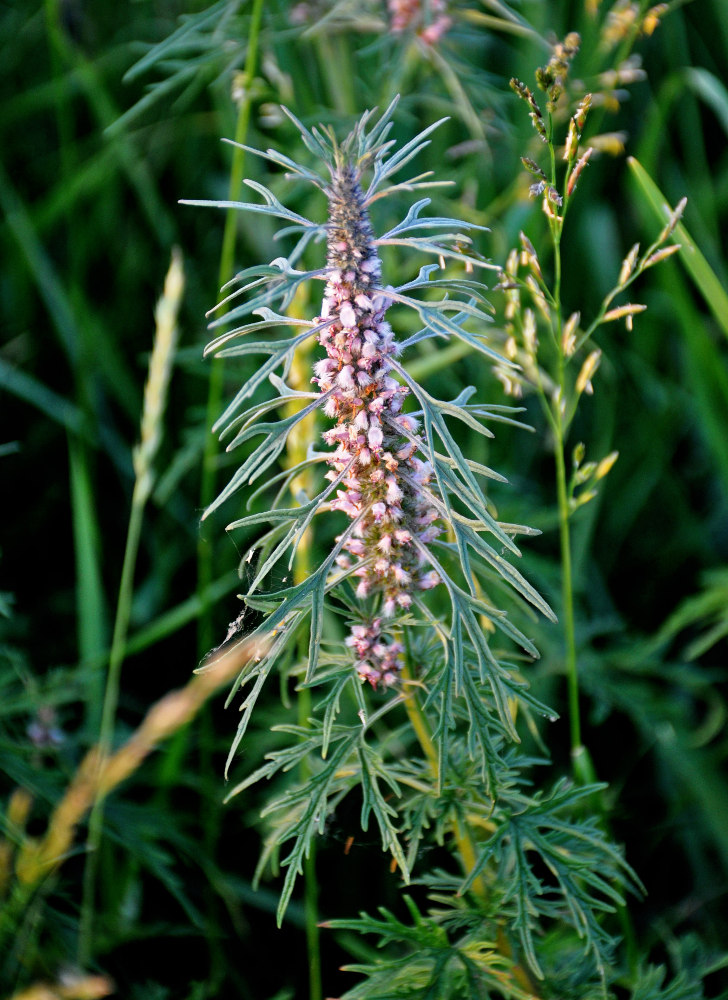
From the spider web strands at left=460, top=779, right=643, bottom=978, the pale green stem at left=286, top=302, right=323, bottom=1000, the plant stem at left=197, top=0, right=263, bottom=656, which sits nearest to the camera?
the spider web strands at left=460, top=779, right=643, bottom=978

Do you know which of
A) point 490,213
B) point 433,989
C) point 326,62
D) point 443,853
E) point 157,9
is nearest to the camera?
point 433,989

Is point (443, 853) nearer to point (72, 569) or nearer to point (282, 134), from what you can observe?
point (72, 569)

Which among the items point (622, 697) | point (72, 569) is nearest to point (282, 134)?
point (72, 569)

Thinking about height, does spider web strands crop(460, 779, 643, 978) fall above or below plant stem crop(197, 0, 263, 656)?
below

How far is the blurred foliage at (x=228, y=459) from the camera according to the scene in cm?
183

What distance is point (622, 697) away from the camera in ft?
6.64

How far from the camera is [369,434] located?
39.4 inches

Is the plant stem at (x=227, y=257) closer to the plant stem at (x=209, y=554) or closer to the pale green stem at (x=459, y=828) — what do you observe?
the plant stem at (x=209, y=554)

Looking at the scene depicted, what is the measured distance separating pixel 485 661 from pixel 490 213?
1.72 meters

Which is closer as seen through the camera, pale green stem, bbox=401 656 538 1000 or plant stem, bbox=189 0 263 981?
pale green stem, bbox=401 656 538 1000

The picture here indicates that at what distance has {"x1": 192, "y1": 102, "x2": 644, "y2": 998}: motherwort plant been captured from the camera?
3.13 ft

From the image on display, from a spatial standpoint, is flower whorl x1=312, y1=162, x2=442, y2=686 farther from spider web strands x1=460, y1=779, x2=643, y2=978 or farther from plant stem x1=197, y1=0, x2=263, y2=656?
plant stem x1=197, y1=0, x2=263, y2=656

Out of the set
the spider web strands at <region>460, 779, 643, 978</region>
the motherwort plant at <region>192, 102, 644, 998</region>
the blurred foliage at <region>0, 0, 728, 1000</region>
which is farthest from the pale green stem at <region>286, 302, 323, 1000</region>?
the spider web strands at <region>460, 779, 643, 978</region>

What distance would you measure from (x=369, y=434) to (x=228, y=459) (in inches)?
53.2
